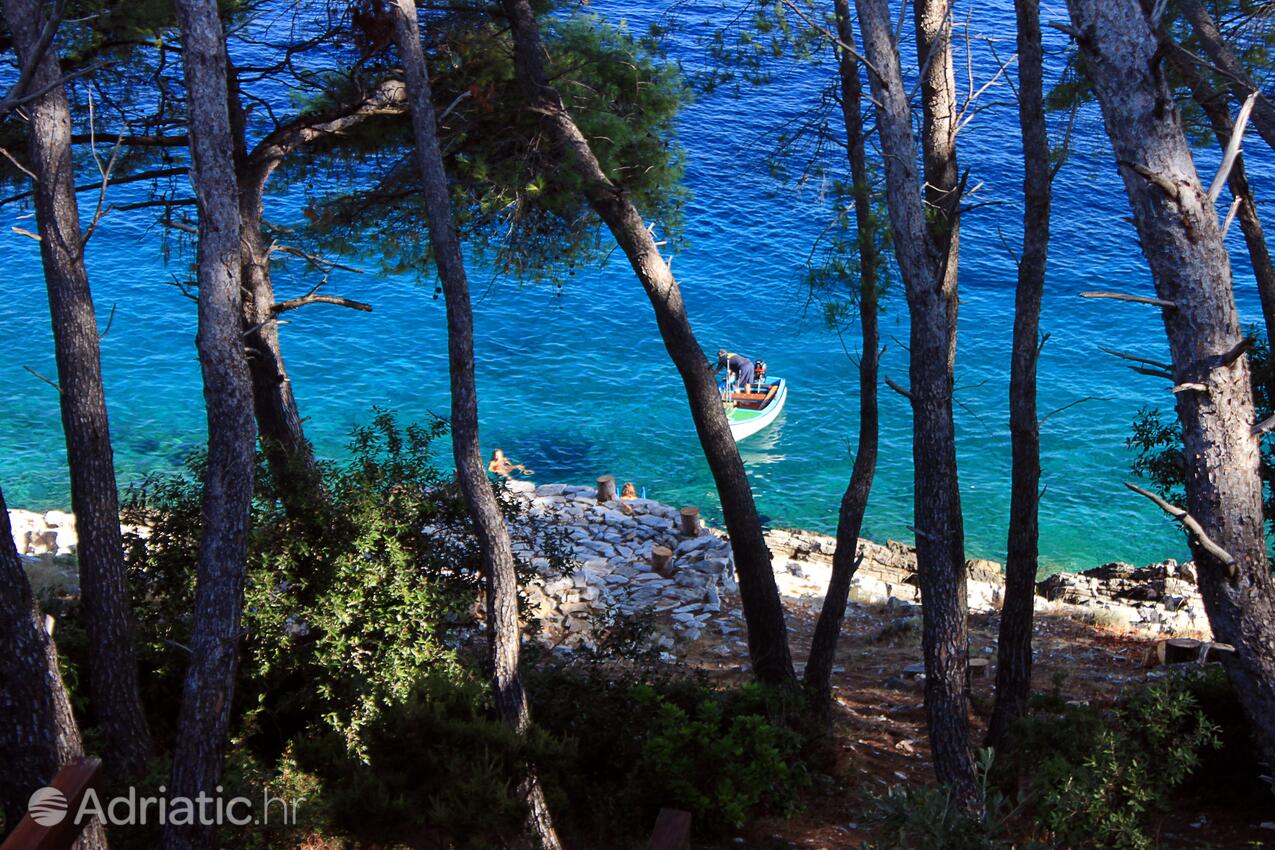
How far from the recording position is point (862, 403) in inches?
350

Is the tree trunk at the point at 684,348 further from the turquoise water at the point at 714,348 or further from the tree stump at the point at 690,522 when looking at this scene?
the turquoise water at the point at 714,348

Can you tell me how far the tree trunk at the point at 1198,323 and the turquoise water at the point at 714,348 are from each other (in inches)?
506

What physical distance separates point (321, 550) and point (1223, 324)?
19.7ft

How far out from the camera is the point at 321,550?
7633 mm

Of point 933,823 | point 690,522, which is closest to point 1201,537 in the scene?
point 933,823

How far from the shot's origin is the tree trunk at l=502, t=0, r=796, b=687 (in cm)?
867

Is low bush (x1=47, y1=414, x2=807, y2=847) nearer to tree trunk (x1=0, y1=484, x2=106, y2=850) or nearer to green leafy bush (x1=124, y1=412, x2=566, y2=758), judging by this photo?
green leafy bush (x1=124, y1=412, x2=566, y2=758)

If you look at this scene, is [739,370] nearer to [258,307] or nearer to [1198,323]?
[258,307]

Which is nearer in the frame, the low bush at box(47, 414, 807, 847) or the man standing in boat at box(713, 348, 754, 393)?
the low bush at box(47, 414, 807, 847)

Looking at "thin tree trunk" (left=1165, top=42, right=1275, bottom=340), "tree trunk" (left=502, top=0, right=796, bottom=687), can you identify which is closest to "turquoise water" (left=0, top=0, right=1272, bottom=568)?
"thin tree trunk" (left=1165, top=42, right=1275, bottom=340)

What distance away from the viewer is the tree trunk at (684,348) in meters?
8.67

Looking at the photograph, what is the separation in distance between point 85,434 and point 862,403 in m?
6.03

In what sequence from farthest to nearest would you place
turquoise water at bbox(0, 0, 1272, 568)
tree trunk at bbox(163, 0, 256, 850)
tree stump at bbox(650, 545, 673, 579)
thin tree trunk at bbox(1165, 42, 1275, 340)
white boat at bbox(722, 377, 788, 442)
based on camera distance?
white boat at bbox(722, 377, 788, 442), turquoise water at bbox(0, 0, 1272, 568), tree stump at bbox(650, 545, 673, 579), thin tree trunk at bbox(1165, 42, 1275, 340), tree trunk at bbox(163, 0, 256, 850)

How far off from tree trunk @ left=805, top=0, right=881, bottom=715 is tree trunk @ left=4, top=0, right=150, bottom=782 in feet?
17.7
